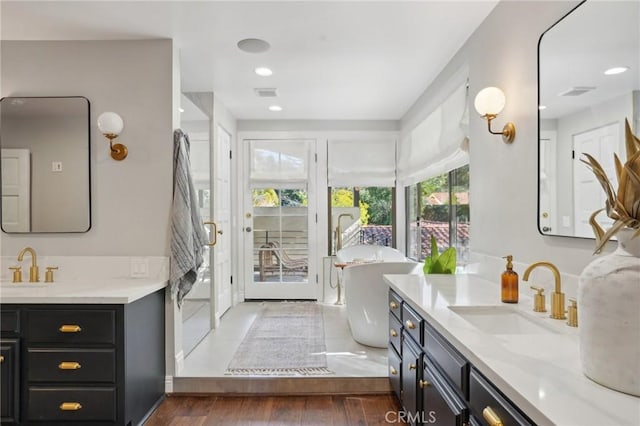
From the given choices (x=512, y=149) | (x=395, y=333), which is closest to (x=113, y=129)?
(x=395, y=333)

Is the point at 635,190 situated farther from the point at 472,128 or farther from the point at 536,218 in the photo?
the point at 472,128

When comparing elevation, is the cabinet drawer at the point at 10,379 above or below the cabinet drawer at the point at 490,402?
below

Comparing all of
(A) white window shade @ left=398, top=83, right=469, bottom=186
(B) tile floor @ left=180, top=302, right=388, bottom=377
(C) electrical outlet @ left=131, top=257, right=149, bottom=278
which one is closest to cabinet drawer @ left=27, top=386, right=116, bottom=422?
(B) tile floor @ left=180, top=302, right=388, bottom=377

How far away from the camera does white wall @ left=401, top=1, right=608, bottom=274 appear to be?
1.85 metres

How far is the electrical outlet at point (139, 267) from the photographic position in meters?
2.77

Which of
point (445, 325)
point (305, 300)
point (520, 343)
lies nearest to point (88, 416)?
point (445, 325)

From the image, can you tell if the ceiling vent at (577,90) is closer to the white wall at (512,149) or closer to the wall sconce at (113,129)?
the white wall at (512,149)

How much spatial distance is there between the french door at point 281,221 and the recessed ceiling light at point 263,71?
1.89 meters

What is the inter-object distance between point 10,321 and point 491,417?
2.46m

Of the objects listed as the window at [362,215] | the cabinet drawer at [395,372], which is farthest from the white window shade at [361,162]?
the cabinet drawer at [395,372]

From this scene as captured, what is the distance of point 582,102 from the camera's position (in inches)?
61.4

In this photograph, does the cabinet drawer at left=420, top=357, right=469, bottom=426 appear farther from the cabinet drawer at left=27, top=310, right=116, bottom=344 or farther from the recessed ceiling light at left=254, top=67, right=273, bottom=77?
the recessed ceiling light at left=254, top=67, right=273, bottom=77

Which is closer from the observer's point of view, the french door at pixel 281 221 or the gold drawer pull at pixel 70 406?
the gold drawer pull at pixel 70 406

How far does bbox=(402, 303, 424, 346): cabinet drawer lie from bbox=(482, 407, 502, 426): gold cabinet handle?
2.26 feet
